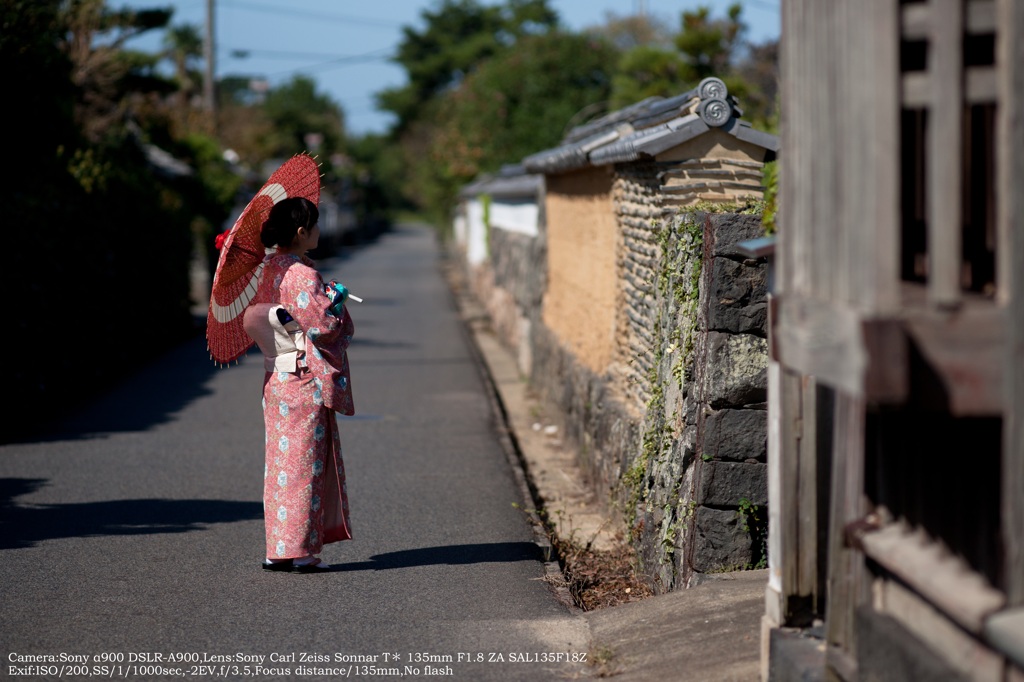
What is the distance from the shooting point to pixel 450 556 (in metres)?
6.81

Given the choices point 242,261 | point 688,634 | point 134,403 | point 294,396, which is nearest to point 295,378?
point 294,396

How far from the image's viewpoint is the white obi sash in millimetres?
6141

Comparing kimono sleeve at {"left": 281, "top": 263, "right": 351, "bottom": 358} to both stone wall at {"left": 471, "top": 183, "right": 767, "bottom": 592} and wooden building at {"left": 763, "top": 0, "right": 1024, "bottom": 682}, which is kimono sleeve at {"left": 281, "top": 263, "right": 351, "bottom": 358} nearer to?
stone wall at {"left": 471, "top": 183, "right": 767, "bottom": 592}

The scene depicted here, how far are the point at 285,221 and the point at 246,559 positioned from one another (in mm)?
1885

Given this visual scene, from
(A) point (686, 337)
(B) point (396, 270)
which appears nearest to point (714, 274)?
(A) point (686, 337)

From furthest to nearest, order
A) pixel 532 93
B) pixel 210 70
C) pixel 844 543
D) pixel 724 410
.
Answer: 1. pixel 210 70
2. pixel 532 93
3. pixel 724 410
4. pixel 844 543

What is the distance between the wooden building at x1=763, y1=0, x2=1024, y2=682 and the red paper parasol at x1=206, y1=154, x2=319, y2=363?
10.3 feet

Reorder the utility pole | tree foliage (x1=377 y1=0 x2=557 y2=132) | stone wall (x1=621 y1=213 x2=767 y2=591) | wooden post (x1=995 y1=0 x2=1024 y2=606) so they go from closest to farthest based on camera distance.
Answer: wooden post (x1=995 y1=0 x2=1024 y2=606) → stone wall (x1=621 y1=213 x2=767 y2=591) → the utility pole → tree foliage (x1=377 y1=0 x2=557 y2=132)

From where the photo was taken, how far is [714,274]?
18.6 feet

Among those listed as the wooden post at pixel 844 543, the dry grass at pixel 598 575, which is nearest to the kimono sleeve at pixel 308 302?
the dry grass at pixel 598 575

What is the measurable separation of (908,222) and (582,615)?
109 inches

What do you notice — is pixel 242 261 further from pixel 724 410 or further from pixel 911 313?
pixel 911 313

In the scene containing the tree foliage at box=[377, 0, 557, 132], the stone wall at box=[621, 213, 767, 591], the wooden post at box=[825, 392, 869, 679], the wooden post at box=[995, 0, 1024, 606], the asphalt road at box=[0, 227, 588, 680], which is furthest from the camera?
the tree foliage at box=[377, 0, 557, 132]

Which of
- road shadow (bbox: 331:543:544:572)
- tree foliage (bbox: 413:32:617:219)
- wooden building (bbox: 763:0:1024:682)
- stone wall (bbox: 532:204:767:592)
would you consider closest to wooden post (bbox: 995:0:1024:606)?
wooden building (bbox: 763:0:1024:682)
